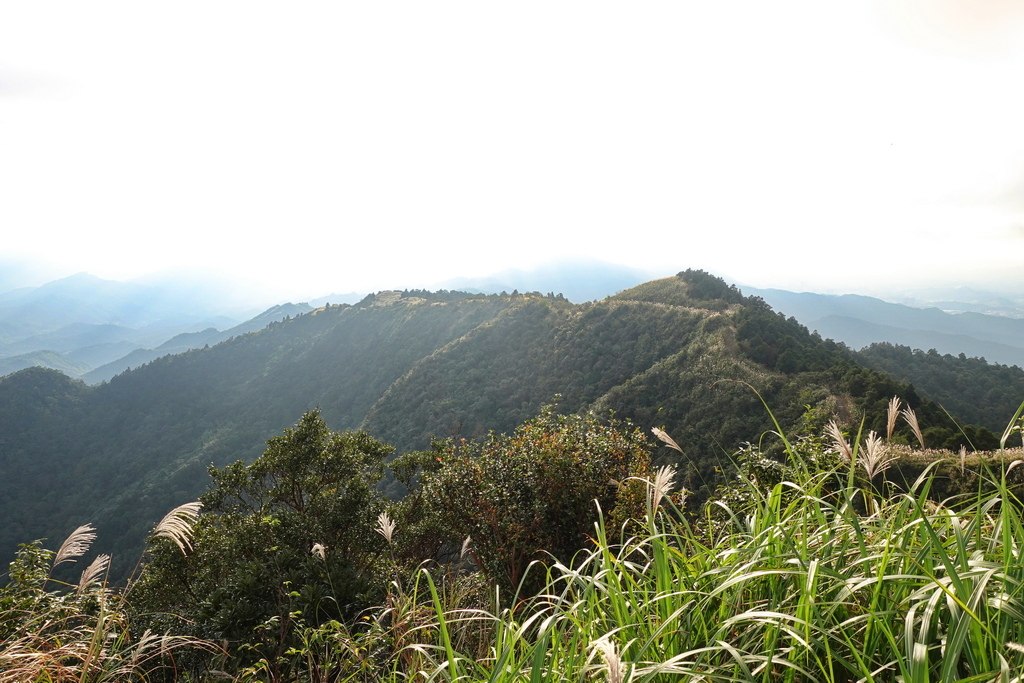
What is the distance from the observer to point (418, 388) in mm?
63594

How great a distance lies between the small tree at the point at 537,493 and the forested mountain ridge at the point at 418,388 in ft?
9.07

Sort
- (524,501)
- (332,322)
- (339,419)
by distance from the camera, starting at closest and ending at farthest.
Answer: (524,501)
(339,419)
(332,322)

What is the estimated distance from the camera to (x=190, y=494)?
211ft

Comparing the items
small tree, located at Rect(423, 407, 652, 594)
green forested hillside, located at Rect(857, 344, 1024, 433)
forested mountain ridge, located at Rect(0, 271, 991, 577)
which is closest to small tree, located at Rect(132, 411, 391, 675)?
small tree, located at Rect(423, 407, 652, 594)

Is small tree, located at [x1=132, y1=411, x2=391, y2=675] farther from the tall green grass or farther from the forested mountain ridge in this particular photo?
the forested mountain ridge

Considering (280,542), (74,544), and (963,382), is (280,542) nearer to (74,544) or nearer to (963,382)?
(74,544)

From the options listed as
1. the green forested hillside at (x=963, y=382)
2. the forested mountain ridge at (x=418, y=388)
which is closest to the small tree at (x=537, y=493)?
the forested mountain ridge at (x=418, y=388)

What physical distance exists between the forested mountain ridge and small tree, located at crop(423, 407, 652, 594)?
9.07 ft

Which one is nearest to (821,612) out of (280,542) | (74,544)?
(74,544)

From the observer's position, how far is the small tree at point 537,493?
745 centimetres

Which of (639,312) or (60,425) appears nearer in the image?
(639,312)

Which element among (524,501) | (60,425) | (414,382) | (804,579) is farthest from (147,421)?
(804,579)

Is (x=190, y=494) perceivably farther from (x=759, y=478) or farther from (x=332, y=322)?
(x=759, y=478)

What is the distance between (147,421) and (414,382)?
60.3 metres
